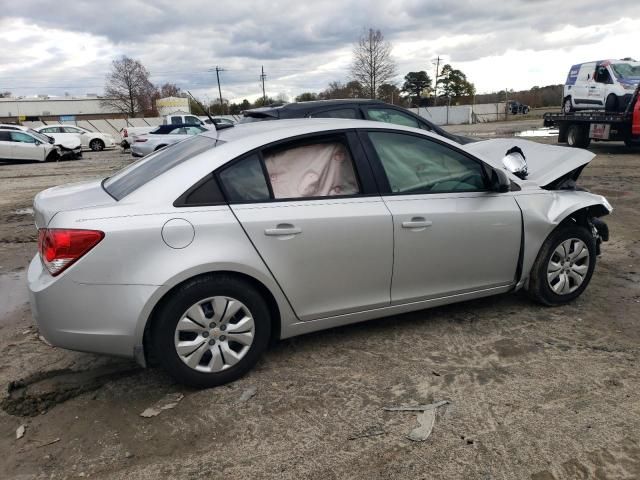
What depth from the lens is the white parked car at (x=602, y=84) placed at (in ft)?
50.9

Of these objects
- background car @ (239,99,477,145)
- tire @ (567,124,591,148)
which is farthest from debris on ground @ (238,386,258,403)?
tire @ (567,124,591,148)

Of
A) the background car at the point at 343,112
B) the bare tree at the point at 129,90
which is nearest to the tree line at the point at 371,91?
the bare tree at the point at 129,90

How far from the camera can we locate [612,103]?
15789 millimetres

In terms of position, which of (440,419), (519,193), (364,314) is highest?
(519,193)

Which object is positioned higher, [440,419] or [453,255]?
[453,255]

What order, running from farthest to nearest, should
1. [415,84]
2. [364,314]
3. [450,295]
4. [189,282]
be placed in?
[415,84] < [450,295] < [364,314] < [189,282]

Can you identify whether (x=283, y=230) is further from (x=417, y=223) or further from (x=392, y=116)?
(x=392, y=116)

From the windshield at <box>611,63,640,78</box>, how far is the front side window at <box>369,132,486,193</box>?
15157 millimetres

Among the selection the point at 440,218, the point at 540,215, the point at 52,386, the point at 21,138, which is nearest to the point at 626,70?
the point at 540,215

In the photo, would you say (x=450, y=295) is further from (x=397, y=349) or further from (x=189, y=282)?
(x=189, y=282)

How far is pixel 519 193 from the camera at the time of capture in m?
3.92

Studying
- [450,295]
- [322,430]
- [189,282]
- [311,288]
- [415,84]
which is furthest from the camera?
[415,84]

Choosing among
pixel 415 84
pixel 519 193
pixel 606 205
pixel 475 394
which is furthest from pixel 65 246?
pixel 415 84

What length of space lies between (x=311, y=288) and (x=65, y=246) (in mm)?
1448
